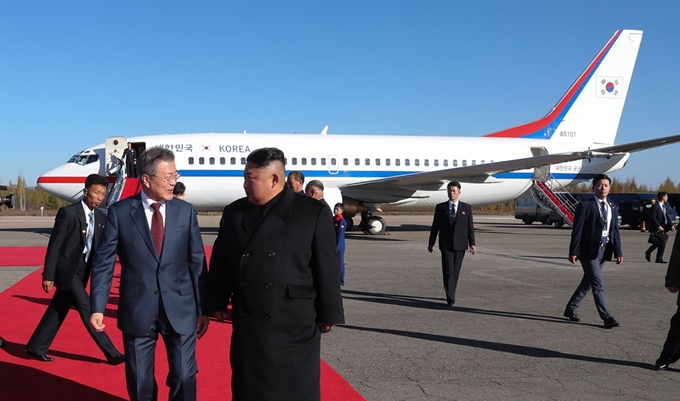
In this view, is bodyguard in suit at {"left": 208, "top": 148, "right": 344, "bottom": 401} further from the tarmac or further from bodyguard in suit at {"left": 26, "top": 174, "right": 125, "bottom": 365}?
bodyguard in suit at {"left": 26, "top": 174, "right": 125, "bottom": 365}

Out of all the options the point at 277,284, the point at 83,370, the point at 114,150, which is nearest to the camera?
the point at 277,284

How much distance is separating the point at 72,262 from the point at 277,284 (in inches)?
125

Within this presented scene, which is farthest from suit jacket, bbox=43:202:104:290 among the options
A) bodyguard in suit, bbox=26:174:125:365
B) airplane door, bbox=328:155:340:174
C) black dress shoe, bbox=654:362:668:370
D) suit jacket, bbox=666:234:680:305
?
airplane door, bbox=328:155:340:174

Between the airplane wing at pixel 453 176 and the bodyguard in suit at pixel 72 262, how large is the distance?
15.9 m

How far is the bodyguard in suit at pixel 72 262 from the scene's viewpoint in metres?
5.70

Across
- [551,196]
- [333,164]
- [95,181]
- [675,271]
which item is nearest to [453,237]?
[675,271]

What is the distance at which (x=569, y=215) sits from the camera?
24781mm

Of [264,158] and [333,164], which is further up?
[333,164]

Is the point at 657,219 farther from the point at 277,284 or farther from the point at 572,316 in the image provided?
the point at 277,284

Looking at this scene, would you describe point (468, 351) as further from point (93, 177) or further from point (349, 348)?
point (93, 177)

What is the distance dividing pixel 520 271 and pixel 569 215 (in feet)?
41.1

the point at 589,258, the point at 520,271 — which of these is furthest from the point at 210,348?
the point at 520,271

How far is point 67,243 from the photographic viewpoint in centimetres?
577

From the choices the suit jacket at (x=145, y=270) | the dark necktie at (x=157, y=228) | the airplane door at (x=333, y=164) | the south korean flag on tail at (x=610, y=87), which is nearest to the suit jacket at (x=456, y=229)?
the suit jacket at (x=145, y=270)
